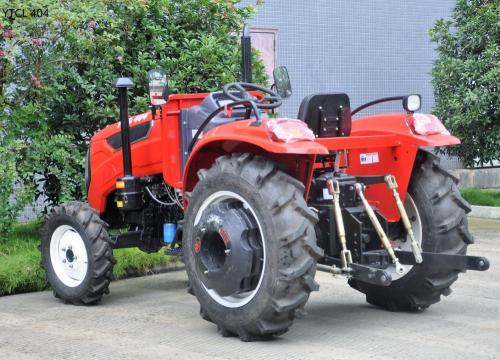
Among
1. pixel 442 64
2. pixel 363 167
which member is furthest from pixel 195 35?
pixel 442 64

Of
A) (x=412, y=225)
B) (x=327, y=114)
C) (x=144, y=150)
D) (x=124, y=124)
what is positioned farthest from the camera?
(x=144, y=150)

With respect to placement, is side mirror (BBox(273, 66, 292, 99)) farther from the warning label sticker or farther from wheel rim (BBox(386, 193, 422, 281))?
wheel rim (BBox(386, 193, 422, 281))

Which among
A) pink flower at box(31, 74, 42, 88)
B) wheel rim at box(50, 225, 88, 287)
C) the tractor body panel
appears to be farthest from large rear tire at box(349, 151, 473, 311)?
pink flower at box(31, 74, 42, 88)

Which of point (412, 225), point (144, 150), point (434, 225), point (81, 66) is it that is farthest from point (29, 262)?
point (434, 225)

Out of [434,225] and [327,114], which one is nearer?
[327,114]

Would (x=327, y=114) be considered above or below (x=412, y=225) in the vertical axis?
above

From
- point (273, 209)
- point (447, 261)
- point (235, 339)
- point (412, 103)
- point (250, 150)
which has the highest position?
point (412, 103)

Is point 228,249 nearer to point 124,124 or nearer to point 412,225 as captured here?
point 412,225

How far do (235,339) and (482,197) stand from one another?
9155mm

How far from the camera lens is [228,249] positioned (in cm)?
569

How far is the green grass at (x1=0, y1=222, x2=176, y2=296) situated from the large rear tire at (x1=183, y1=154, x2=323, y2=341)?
88.4 inches

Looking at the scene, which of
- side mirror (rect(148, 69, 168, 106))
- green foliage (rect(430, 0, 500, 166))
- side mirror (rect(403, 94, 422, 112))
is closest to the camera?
side mirror (rect(403, 94, 422, 112))

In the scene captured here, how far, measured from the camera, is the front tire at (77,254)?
7031 millimetres

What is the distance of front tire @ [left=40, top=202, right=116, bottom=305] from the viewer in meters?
7.03
